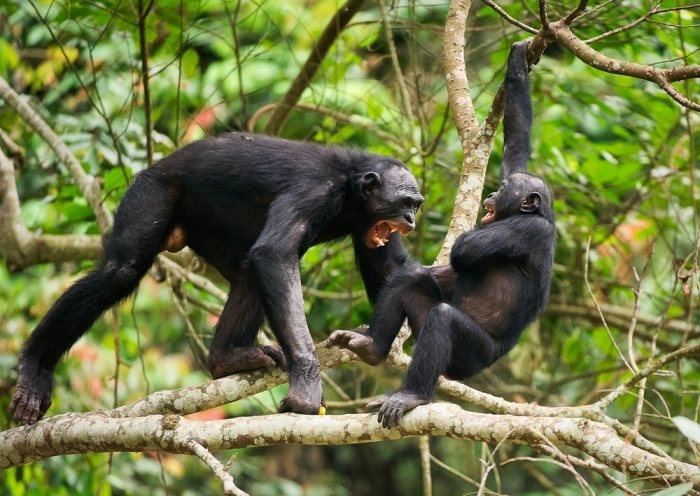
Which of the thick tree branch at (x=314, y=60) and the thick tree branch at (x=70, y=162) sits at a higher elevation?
the thick tree branch at (x=314, y=60)

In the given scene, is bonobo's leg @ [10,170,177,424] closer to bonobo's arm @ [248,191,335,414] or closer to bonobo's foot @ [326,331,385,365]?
bonobo's arm @ [248,191,335,414]

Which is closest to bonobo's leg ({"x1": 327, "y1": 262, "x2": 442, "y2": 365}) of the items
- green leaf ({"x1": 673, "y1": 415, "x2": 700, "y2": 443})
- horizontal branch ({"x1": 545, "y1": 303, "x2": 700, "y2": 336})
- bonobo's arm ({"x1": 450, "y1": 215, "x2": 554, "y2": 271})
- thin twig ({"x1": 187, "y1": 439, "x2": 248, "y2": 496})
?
bonobo's arm ({"x1": 450, "y1": 215, "x2": 554, "y2": 271})

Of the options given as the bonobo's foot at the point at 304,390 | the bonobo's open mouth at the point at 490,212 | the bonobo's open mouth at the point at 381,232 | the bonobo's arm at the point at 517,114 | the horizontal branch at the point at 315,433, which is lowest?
the horizontal branch at the point at 315,433

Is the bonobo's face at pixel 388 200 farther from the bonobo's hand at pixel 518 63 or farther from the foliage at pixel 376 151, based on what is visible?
the foliage at pixel 376 151

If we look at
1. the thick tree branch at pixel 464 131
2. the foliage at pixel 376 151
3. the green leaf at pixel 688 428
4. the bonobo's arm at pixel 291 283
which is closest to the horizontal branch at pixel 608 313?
the foliage at pixel 376 151

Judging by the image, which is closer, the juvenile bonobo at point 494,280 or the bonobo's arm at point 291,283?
the bonobo's arm at point 291,283

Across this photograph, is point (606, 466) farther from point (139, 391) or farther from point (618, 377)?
point (139, 391)

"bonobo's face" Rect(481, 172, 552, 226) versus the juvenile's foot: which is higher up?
"bonobo's face" Rect(481, 172, 552, 226)

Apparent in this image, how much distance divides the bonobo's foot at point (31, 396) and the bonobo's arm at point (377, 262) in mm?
2095

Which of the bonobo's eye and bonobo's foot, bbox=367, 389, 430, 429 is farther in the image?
the bonobo's eye

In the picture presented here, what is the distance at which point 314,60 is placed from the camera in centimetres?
750

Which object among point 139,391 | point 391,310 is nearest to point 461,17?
point 391,310

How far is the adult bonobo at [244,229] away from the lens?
5.33m

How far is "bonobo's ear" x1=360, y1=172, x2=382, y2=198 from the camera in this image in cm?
580
